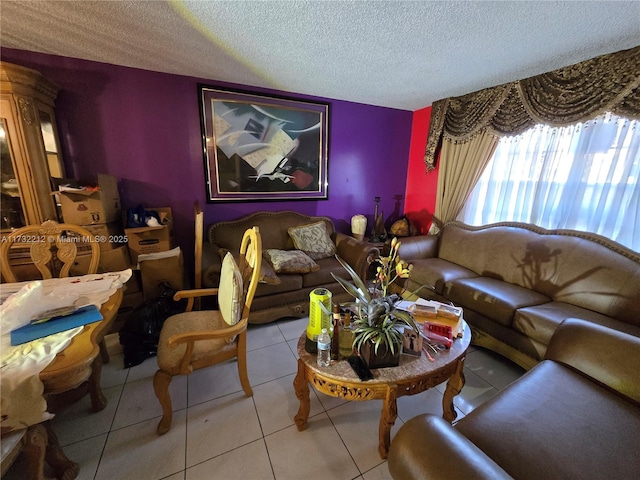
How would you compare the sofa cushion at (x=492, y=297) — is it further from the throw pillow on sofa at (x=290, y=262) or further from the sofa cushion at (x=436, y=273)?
the throw pillow on sofa at (x=290, y=262)

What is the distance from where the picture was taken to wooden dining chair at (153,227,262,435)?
4.27 ft

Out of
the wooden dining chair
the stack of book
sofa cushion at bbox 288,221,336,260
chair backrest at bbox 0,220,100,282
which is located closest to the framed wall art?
sofa cushion at bbox 288,221,336,260

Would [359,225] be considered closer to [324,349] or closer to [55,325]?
[324,349]

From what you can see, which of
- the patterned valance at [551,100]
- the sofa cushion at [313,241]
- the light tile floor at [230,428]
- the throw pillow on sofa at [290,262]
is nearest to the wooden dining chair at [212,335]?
the light tile floor at [230,428]

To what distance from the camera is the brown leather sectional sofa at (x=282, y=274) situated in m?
2.29

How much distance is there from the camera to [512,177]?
8.54 ft

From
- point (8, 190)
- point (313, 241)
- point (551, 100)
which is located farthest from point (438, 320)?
point (8, 190)

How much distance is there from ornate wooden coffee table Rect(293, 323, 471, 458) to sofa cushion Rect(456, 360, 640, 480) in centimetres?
22

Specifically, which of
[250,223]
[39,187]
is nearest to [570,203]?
[250,223]

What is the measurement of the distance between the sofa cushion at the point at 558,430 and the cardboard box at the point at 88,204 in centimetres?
266

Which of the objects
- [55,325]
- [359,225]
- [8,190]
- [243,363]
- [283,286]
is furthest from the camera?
[359,225]

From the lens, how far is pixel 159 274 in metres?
2.16

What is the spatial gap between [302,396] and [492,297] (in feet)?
5.36

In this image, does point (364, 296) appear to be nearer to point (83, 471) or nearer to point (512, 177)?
point (83, 471)
